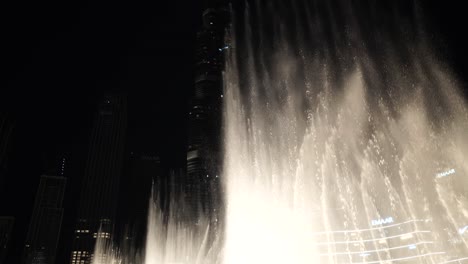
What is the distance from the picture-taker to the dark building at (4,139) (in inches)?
538

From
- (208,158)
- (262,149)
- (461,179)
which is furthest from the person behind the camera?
(208,158)

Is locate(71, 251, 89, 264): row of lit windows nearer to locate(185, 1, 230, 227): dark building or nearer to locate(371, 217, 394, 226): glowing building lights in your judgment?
locate(185, 1, 230, 227): dark building

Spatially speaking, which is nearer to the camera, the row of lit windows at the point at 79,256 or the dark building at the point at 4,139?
the dark building at the point at 4,139

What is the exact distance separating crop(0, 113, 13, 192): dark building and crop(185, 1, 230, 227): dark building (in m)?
83.2

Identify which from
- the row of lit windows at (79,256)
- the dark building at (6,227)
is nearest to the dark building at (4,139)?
the dark building at (6,227)

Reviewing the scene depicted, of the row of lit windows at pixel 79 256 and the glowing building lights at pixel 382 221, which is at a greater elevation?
the glowing building lights at pixel 382 221

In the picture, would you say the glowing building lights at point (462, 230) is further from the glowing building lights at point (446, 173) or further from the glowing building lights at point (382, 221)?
the glowing building lights at point (382, 221)

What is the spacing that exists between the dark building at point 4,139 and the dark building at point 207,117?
8317 cm

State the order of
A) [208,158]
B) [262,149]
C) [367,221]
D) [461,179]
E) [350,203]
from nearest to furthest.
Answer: [262,149] < [461,179] < [367,221] < [350,203] < [208,158]

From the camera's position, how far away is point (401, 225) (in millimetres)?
61531

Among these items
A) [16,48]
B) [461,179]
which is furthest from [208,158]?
[16,48]

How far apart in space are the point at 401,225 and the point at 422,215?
5.24 m

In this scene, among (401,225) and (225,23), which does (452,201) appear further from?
(225,23)

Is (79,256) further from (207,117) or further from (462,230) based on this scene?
(462,230)
